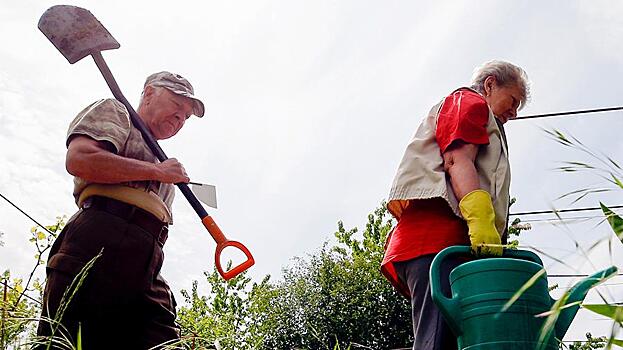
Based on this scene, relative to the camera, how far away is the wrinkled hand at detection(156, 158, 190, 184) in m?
1.97

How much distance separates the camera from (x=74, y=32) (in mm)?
2451

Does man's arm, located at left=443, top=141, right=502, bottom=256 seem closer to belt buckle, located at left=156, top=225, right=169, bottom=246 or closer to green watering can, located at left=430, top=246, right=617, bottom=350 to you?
green watering can, located at left=430, top=246, right=617, bottom=350

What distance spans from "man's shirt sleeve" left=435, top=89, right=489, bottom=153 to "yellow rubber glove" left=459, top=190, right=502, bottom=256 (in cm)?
16

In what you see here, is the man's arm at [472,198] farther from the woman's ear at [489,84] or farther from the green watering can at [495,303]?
the woman's ear at [489,84]

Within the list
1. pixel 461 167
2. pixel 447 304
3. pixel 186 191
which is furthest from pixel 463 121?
pixel 186 191

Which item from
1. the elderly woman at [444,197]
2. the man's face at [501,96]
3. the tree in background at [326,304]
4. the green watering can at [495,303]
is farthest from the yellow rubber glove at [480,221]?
the tree in background at [326,304]

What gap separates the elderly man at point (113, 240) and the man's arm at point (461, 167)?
75 cm

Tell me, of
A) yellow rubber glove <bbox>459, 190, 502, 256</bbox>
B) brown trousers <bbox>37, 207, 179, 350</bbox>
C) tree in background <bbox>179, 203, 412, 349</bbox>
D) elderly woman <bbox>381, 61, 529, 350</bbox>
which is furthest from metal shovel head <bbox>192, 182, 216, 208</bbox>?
tree in background <bbox>179, 203, 412, 349</bbox>

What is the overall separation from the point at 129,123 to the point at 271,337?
1378 centimetres

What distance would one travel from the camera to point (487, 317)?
139 cm

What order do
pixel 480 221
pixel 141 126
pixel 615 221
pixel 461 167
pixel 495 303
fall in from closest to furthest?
pixel 615 221 → pixel 495 303 → pixel 480 221 → pixel 461 167 → pixel 141 126

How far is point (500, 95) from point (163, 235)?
102 cm

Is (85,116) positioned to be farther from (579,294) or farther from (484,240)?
(579,294)

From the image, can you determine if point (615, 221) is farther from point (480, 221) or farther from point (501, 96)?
point (501, 96)
